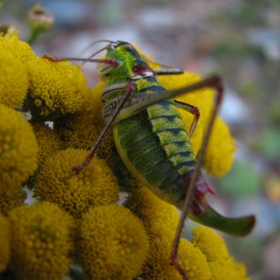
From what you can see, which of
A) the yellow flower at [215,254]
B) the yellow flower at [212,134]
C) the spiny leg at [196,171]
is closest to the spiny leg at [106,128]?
the spiny leg at [196,171]

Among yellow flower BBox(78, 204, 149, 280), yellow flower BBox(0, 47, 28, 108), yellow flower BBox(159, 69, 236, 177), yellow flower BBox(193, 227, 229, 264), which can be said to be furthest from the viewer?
yellow flower BBox(159, 69, 236, 177)

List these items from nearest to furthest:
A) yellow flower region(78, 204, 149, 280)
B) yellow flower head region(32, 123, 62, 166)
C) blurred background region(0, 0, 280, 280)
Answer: yellow flower region(78, 204, 149, 280)
yellow flower head region(32, 123, 62, 166)
blurred background region(0, 0, 280, 280)

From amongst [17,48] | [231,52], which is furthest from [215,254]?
[231,52]

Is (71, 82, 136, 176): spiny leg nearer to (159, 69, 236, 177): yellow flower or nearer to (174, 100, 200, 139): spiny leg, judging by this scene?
(174, 100, 200, 139): spiny leg

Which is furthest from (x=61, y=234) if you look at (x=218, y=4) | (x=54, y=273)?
(x=218, y=4)

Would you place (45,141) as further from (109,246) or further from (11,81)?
(109,246)

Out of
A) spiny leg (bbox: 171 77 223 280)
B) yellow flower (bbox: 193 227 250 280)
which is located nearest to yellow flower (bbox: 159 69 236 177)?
yellow flower (bbox: 193 227 250 280)

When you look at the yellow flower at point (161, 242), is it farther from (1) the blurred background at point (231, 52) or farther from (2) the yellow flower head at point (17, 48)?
(1) the blurred background at point (231, 52)
